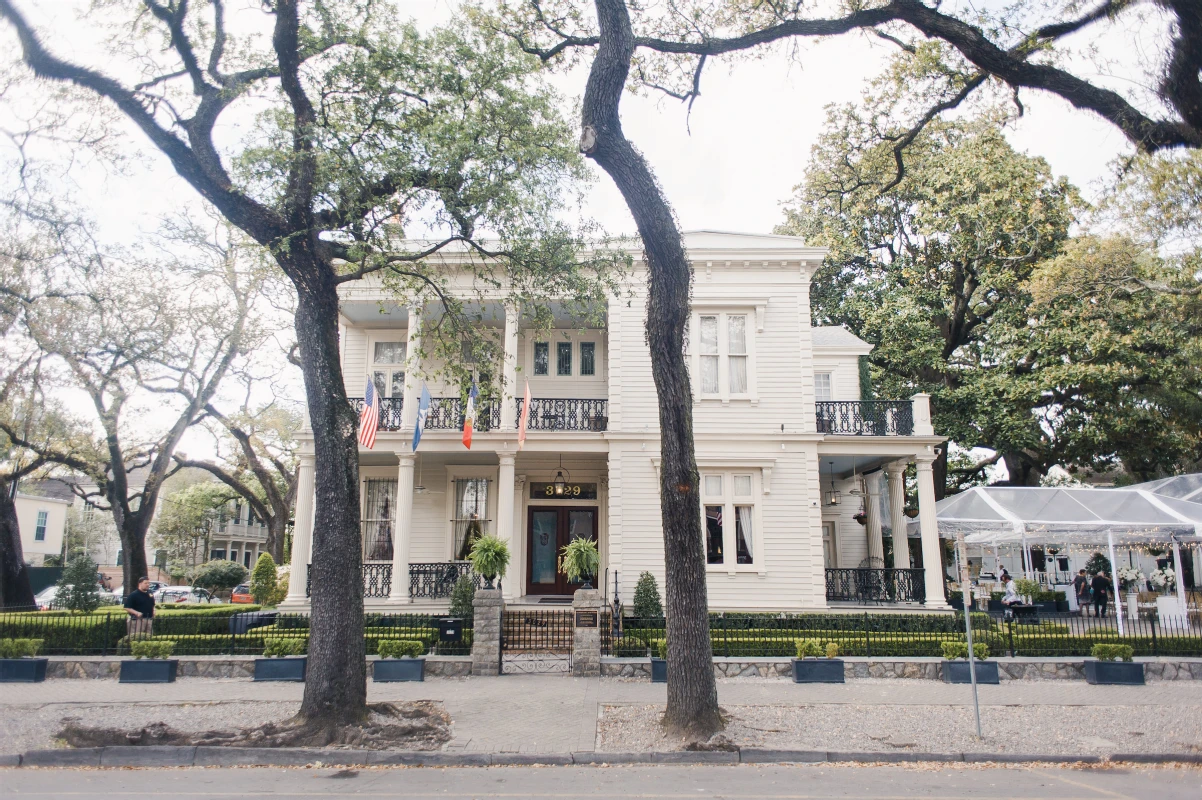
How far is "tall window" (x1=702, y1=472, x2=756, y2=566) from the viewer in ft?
59.7

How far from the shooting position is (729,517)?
719 inches

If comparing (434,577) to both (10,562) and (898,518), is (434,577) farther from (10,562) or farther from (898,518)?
(10,562)

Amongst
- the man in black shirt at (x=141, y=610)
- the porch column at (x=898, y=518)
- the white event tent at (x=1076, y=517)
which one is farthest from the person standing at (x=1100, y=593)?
the man in black shirt at (x=141, y=610)

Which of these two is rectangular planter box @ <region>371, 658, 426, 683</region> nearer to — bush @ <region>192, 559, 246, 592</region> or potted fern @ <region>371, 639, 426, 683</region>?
potted fern @ <region>371, 639, 426, 683</region>

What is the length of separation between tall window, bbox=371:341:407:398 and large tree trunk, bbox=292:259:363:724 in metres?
10.2

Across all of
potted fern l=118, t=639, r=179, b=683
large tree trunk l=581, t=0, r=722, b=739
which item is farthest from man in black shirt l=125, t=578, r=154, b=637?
large tree trunk l=581, t=0, r=722, b=739

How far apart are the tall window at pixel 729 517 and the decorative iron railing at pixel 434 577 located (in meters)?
6.10

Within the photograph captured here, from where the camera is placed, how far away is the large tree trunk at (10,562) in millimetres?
21938

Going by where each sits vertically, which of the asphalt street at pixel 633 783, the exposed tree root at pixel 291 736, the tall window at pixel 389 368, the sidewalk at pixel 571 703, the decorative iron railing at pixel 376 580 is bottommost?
the asphalt street at pixel 633 783

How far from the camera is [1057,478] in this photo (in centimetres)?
3606

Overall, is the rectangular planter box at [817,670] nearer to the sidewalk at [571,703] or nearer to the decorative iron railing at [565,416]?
the sidewalk at [571,703]

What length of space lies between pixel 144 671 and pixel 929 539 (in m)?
16.6

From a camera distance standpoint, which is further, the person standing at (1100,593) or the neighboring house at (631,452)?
the person standing at (1100,593)

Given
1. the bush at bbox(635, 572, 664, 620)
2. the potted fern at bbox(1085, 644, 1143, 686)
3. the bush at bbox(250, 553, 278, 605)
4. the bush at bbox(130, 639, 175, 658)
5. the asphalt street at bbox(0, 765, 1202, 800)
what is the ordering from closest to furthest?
the asphalt street at bbox(0, 765, 1202, 800)
the potted fern at bbox(1085, 644, 1143, 686)
the bush at bbox(130, 639, 175, 658)
the bush at bbox(635, 572, 664, 620)
the bush at bbox(250, 553, 278, 605)
